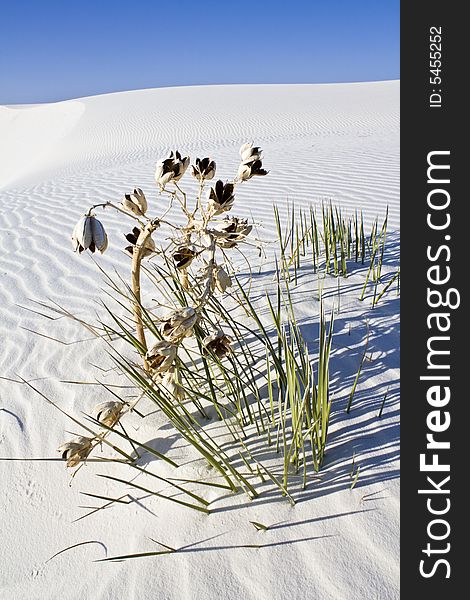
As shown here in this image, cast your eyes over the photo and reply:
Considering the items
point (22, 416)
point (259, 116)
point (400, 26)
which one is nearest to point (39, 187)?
point (22, 416)

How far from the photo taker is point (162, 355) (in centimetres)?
144

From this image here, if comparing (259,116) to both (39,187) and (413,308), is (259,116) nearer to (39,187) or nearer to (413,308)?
(39,187)

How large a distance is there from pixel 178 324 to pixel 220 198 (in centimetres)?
54

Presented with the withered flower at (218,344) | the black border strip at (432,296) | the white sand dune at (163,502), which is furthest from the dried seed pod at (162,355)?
the black border strip at (432,296)

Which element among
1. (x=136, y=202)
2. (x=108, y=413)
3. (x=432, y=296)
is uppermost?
(x=136, y=202)

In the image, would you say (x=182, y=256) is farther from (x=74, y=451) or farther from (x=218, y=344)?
(x=74, y=451)

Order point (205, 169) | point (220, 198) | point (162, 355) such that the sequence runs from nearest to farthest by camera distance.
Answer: point (162, 355) → point (220, 198) → point (205, 169)

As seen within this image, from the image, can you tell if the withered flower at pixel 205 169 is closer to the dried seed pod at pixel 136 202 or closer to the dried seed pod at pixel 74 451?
the dried seed pod at pixel 136 202

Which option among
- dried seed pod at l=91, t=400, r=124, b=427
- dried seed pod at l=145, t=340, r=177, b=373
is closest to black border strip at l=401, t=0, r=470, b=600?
dried seed pod at l=145, t=340, r=177, b=373

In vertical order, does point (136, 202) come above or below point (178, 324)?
above

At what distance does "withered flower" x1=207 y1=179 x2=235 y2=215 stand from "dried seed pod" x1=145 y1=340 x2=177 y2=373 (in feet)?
1.85

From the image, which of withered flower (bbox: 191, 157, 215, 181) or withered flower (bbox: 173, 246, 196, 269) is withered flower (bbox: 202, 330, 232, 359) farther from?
withered flower (bbox: 191, 157, 215, 181)

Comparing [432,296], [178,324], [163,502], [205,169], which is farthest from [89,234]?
[432,296]

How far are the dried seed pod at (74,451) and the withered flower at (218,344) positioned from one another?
0.45m
